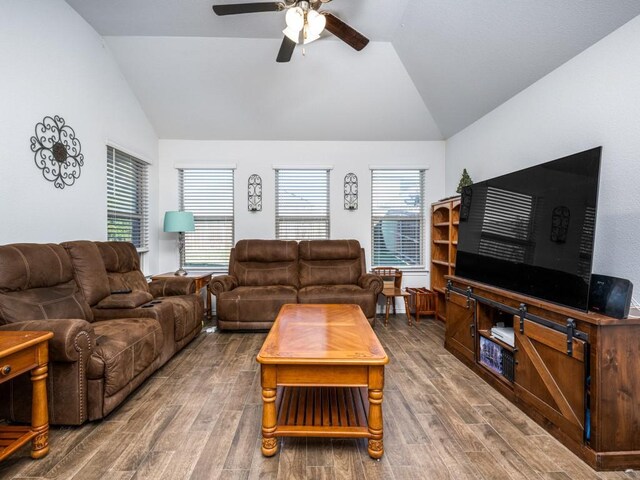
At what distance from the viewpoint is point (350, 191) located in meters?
4.64

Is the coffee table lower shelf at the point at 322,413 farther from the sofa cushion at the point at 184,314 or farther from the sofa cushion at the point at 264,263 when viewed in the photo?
the sofa cushion at the point at 264,263

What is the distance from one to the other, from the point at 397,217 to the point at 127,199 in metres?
3.71

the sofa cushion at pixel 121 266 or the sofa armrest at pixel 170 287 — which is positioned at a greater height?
the sofa cushion at pixel 121 266

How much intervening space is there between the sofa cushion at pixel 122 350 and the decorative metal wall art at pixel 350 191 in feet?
9.92

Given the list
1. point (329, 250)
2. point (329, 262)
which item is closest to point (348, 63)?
point (329, 250)

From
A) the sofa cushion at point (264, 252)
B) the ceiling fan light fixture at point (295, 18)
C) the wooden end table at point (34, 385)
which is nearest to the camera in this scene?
the wooden end table at point (34, 385)

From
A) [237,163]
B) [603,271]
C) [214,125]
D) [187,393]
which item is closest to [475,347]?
[603,271]

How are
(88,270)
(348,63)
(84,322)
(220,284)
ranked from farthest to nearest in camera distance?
1. (220,284)
2. (348,63)
3. (88,270)
4. (84,322)

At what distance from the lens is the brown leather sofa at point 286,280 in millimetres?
3652

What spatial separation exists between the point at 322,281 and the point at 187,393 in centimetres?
224

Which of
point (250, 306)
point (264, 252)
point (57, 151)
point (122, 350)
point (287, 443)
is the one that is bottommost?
point (287, 443)

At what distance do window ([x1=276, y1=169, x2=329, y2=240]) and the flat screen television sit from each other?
223cm

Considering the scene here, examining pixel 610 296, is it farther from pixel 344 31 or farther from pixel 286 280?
pixel 286 280

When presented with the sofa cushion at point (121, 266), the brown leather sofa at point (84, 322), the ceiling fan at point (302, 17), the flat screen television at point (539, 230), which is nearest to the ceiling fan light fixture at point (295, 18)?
the ceiling fan at point (302, 17)
